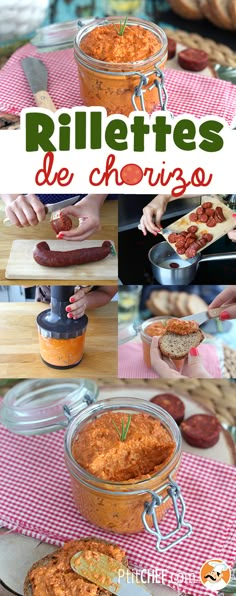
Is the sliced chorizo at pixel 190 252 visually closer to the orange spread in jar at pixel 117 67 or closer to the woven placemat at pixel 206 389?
the orange spread in jar at pixel 117 67

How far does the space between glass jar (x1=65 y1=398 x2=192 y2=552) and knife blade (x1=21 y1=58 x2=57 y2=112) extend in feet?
1.52

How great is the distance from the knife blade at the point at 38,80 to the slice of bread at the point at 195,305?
28cm

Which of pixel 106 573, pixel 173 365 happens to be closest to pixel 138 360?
pixel 173 365

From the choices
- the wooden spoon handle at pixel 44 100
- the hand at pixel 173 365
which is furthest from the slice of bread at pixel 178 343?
the wooden spoon handle at pixel 44 100

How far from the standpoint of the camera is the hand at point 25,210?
1098mm

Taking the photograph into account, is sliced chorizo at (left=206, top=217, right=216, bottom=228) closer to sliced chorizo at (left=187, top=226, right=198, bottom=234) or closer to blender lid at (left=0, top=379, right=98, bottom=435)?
sliced chorizo at (left=187, top=226, right=198, bottom=234)

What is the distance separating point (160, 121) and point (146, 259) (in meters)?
0.17

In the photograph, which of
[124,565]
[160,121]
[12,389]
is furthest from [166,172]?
[12,389]

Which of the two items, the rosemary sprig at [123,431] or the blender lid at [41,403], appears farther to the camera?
the blender lid at [41,403]

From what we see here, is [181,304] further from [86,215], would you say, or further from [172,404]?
[172,404]

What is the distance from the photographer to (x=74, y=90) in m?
1.14

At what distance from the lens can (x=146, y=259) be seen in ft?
3.65

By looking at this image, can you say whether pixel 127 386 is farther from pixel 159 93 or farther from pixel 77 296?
pixel 159 93

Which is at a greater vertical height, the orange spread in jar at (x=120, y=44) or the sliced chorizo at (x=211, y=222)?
the orange spread in jar at (x=120, y=44)
